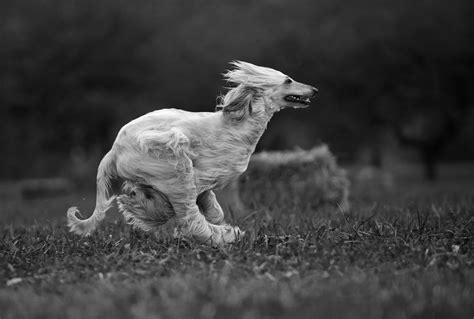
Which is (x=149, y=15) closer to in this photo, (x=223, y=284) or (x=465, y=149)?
(x=465, y=149)

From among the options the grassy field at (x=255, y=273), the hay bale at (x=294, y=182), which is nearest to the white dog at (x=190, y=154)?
the grassy field at (x=255, y=273)

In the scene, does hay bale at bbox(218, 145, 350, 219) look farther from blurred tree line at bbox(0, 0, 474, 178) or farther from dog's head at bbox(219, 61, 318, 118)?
blurred tree line at bbox(0, 0, 474, 178)

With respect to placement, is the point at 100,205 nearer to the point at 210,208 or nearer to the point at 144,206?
the point at 144,206

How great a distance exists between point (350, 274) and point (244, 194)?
21.6 feet

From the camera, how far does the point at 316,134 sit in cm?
3117

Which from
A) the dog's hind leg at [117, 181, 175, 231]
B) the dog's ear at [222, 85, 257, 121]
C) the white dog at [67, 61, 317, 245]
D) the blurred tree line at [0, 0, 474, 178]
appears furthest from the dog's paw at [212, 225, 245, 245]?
the blurred tree line at [0, 0, 474, 178]

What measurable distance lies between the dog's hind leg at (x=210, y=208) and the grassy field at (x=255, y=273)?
383 mm

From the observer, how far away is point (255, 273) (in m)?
4.58

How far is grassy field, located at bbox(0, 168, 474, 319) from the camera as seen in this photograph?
3639 millimetres

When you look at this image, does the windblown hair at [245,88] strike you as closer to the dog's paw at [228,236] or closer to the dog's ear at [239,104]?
the dog's ear at [239,104]

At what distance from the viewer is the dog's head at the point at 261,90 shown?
5.67 metres

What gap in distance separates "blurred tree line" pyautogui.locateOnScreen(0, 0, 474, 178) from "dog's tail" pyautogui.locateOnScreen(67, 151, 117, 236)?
2030cm

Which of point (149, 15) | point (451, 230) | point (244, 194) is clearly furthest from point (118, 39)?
point (451, 230)

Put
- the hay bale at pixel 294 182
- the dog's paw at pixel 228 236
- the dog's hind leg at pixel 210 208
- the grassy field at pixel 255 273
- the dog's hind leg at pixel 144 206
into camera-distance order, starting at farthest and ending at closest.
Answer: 1. the hay bale at pixel 294 182
2. the dog's hind leg at pixel 210 208
3. the dog's hind leg at pixel 144 206
4. the dog's paw at pixel 228 236
5. the grassy field at pixel 255 273
